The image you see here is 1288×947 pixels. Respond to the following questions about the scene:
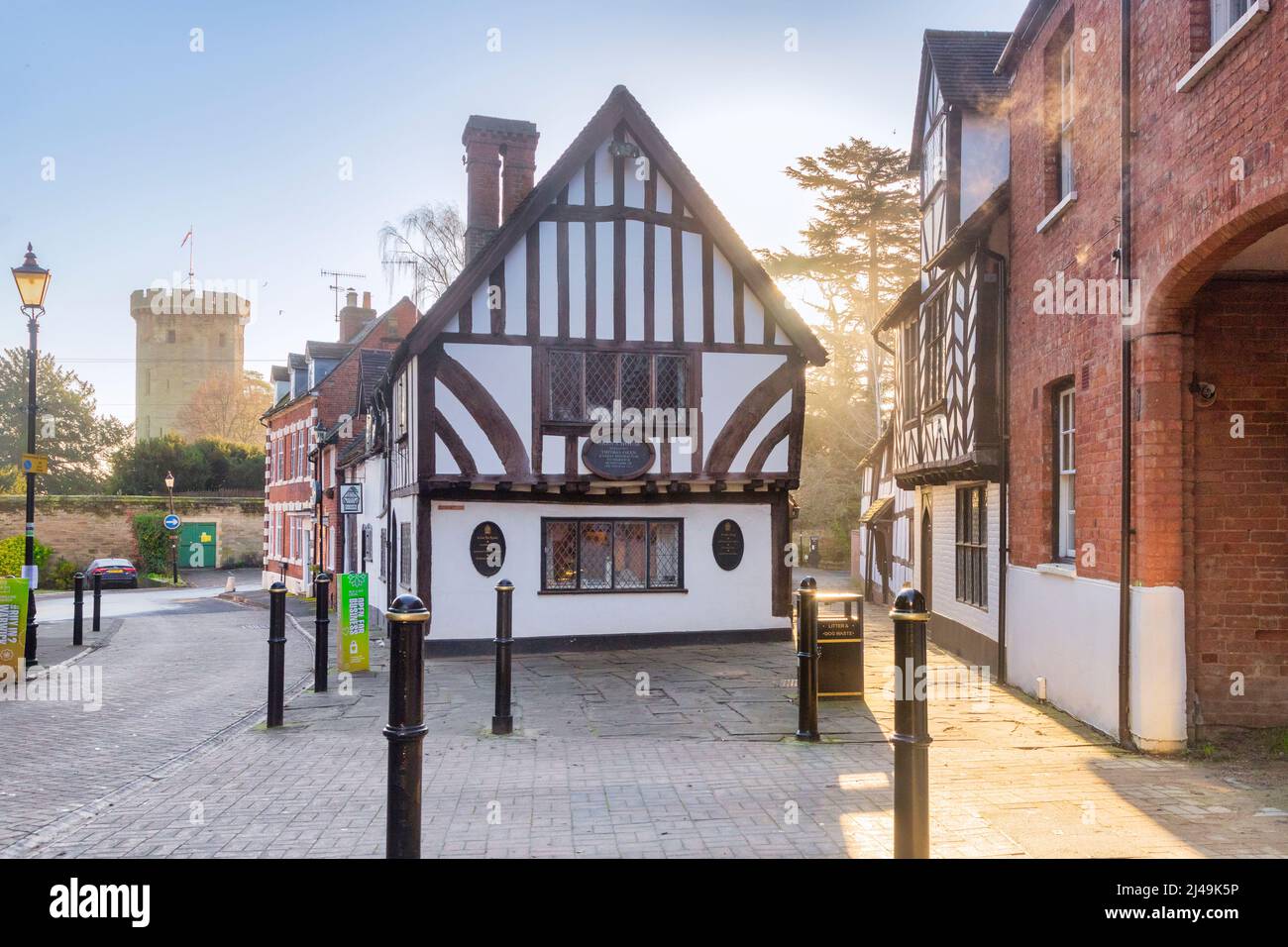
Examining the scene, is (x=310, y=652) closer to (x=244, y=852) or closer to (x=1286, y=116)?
(x=244, y=852)

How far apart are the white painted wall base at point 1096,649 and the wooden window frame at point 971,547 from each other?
1438 mm

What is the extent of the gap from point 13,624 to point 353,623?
14.0 feet

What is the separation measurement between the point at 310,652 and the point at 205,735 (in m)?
7.21

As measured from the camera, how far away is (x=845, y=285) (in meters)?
35.3

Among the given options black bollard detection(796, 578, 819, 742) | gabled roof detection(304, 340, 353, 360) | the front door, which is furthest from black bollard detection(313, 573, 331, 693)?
gabled roof detection(304, 340, 353, 360)

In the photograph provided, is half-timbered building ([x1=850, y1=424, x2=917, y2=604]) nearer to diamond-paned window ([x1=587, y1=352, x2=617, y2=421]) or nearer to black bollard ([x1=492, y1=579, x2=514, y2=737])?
diamond-paned window ([x1=587, y1=352, x2=617, y2=421])

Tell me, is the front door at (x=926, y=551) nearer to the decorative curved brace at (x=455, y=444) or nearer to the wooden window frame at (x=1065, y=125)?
the wooden window frame at (x=1065, y=125)

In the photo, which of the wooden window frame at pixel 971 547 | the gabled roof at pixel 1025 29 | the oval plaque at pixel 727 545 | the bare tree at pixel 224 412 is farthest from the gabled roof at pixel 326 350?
the bare tree at pixel 224 412

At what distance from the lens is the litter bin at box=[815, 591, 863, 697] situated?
10.1 meters

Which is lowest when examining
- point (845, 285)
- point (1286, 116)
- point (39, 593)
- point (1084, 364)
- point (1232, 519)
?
point (39, 593)

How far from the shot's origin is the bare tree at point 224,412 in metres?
66.3

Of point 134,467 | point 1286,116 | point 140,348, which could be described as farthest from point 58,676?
point 140,348

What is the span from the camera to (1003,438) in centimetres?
1168
